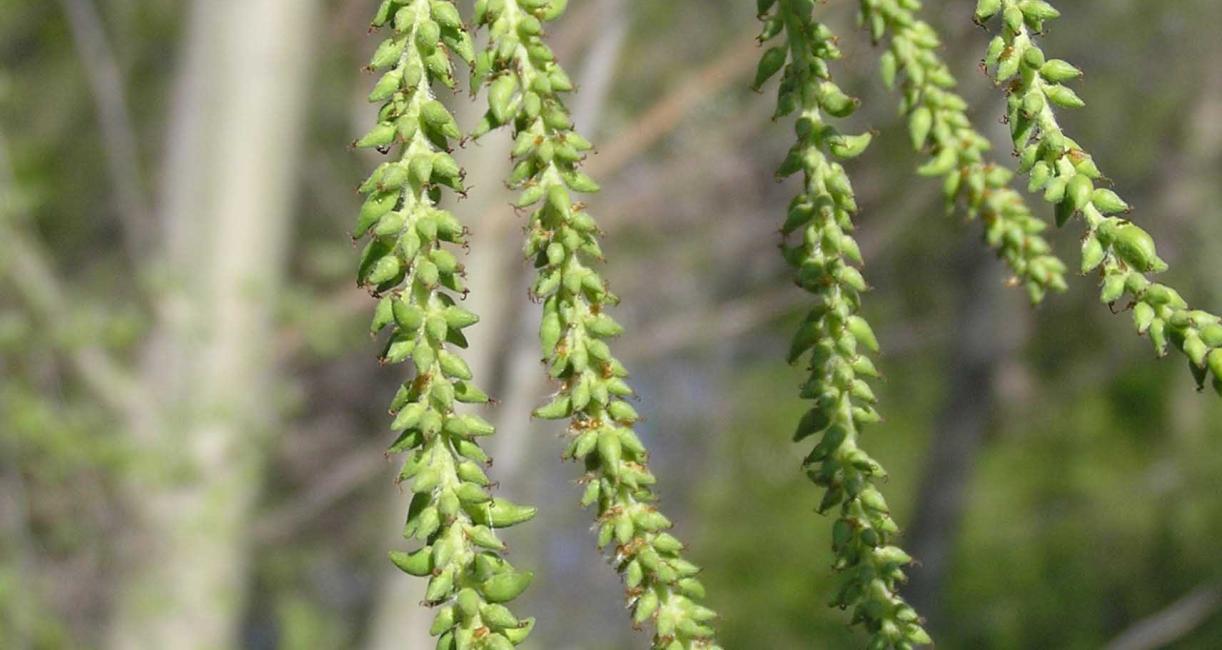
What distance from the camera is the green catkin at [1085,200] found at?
71 centimetres

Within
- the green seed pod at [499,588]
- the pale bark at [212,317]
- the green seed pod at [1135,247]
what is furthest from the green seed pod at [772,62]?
the pale bark at [212,317]

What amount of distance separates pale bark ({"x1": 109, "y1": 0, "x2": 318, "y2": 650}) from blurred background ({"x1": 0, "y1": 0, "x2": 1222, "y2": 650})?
0.01 meters

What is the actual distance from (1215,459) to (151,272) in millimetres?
5096

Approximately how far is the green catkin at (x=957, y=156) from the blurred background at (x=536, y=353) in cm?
38

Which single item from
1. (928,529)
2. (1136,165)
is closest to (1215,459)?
(1136,165)

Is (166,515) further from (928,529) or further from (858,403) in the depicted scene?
(858,403)

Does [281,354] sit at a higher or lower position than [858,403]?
higher

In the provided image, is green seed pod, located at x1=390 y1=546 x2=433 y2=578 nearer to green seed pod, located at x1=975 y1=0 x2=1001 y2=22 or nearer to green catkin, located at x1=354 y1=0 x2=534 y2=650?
green catkin, located at x1=354 y1=0 x2=534 y2=650

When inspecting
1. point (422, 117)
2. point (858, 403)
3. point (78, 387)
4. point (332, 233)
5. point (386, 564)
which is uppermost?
point (332, 233)

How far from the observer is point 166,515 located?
3488 millimetres

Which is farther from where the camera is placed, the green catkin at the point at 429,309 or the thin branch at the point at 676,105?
the thin branch at the point at 676,105

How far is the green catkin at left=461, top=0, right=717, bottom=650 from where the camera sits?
2.48 feet

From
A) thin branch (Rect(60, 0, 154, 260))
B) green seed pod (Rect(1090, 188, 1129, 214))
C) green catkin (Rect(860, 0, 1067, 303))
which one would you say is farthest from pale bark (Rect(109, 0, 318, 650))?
green seed pod (Rect(1090, 188, 1129, 214))

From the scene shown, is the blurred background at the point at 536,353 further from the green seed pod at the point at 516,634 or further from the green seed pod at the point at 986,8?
the green seed pod at the point at 516,634
